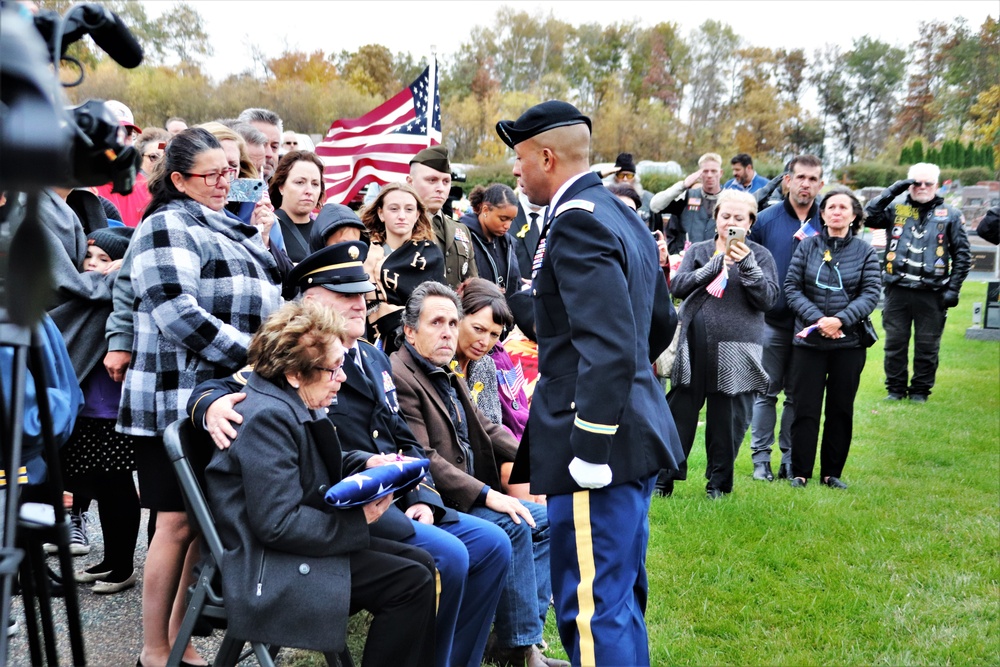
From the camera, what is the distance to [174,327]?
3.44 m

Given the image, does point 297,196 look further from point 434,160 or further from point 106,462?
point 106,462

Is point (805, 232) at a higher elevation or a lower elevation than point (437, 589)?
higher

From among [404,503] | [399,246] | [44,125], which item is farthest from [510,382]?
[44,125]

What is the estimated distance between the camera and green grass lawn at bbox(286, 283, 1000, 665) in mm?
4223

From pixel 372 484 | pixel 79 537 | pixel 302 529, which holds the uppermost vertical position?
pixel 372 484

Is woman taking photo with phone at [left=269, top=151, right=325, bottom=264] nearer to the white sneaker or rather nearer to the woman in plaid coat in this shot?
the woman in plaid coat

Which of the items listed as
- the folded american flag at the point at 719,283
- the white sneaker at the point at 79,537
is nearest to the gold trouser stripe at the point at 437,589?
the white sneaker at the point at 79,537

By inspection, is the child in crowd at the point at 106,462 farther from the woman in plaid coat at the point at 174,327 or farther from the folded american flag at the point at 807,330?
the folded american flag at the point at 807,330

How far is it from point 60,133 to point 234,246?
255 cm

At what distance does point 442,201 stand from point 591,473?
11.1 ft

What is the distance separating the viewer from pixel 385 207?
5.36 m

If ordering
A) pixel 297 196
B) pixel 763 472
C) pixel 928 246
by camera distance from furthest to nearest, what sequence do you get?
pixel 928 246 < pixel 763 472 < pixel 297 196

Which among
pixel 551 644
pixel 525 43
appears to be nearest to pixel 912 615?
pixel 551 644

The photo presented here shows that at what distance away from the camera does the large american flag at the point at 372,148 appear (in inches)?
312
